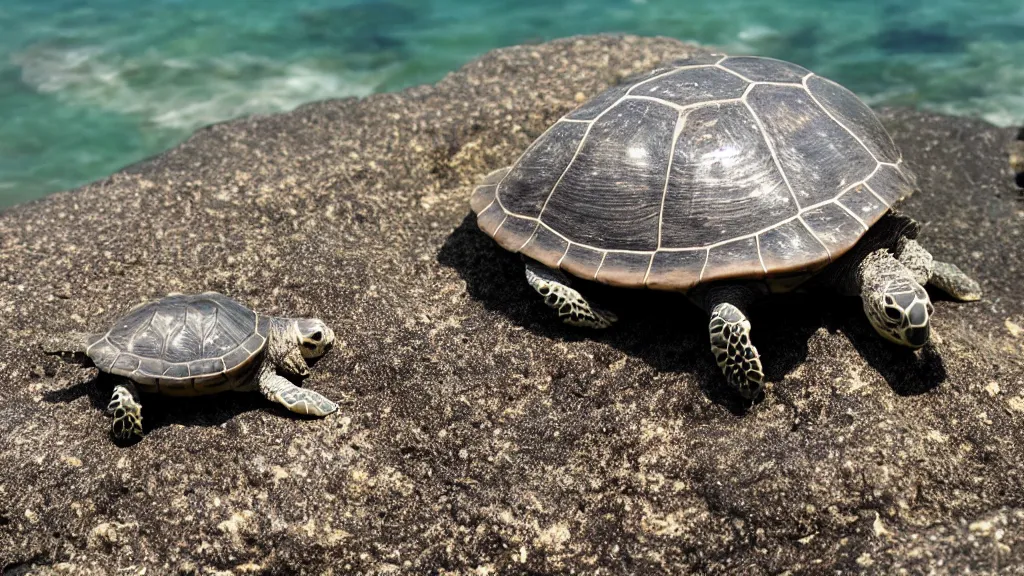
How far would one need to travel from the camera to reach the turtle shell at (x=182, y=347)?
456cm

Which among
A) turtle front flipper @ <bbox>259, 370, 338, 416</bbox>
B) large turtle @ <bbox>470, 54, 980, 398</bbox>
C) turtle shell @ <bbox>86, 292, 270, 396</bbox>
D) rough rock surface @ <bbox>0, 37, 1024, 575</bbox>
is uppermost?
large turtle @ <bbox>470, 54, 980, 398</bbox>

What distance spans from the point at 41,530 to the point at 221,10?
15207 millimetres

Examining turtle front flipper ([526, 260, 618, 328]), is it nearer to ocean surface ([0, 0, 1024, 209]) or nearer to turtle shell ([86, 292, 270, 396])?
turtle shell ([86, 292, 270, 396])

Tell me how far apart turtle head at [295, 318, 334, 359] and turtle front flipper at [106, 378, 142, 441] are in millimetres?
1006

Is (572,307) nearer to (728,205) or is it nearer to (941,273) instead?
(728,205)

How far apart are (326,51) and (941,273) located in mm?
12651

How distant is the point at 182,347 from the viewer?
182 inches

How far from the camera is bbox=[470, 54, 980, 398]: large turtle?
4.75m

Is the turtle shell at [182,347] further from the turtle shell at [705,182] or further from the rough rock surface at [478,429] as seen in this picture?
the turtle shell at [705,182]

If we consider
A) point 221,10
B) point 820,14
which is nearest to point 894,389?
point 820,14

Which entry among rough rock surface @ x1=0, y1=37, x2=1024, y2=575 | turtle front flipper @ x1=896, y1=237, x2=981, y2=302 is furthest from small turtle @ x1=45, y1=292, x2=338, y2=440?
turtle front flipper @ x1=896, y1=237, x2=981, y2=302

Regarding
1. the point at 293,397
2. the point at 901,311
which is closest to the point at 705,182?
the point at 901,311

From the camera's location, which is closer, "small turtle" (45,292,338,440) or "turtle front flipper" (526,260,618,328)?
"small turtle" (45,292,338,440)

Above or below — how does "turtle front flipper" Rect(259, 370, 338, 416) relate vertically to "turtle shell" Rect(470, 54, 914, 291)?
below
